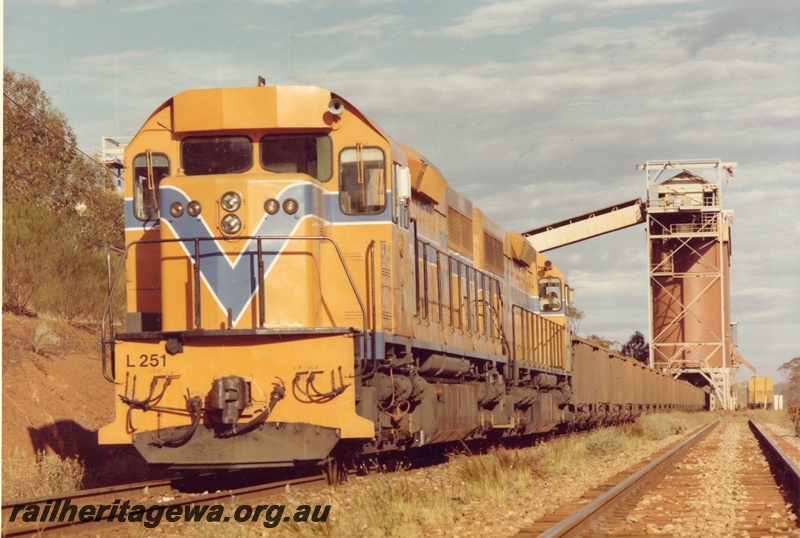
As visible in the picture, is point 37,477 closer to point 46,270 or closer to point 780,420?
point 46,270

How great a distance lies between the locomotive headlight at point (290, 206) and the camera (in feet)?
39.7

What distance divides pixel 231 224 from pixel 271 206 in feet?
1.61

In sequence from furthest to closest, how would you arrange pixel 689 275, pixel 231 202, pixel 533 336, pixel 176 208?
1. pixel 689 275
2. pixel 533 336
3. pixel 176 208
4. pixel 231 202

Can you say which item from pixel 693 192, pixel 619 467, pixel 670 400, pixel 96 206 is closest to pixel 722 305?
pixel 693 192

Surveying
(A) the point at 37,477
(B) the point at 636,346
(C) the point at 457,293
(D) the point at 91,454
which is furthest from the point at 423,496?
(B) the point at 636,346

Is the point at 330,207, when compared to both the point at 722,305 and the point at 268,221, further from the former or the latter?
the point at 722,305

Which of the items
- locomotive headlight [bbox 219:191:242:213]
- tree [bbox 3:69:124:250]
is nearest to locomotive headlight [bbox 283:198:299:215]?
locomotive headlight [bbox 219:191:242:213]

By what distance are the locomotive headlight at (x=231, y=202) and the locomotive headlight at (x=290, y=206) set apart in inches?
20.1

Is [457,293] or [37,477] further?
[457,293]

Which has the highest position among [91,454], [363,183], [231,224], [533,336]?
[363,183]

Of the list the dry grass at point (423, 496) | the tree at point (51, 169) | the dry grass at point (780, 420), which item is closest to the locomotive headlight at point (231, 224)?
the dry grass at point (423, 496)

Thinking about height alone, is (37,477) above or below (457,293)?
below

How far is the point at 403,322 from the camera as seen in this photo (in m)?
13.7

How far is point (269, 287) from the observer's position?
12094 millimetres
